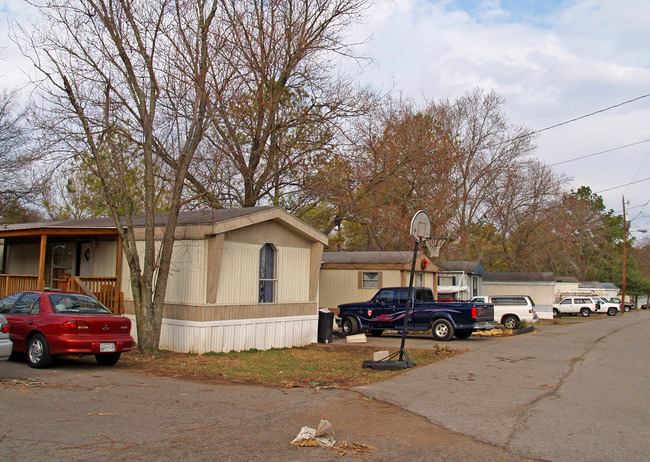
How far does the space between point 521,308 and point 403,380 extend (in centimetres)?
1743

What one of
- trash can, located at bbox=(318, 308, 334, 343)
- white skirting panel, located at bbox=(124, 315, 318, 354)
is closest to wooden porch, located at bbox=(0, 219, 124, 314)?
white skirting panel, located at bbox=(124, 315, 318, 354)

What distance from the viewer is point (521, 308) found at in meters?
26.4

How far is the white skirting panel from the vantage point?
13934 millimetres

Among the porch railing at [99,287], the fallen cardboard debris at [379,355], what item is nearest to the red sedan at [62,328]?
the porch railing at [99,287]

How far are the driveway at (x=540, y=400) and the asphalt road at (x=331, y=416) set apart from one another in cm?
2

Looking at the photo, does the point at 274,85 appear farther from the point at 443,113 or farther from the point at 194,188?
the point at 443,113

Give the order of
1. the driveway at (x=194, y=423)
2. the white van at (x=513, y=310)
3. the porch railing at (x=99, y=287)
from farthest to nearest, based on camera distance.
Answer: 1. the white van at (x=513, y=310)
2. the porch railing at (x=99, y=287)
3. the driveway at (x=194, y=423)

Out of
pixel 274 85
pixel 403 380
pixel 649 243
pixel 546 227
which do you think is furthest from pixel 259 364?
pixel 649 243

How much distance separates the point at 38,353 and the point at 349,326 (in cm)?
1228

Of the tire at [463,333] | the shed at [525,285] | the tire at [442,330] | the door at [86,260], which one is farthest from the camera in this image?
the shed at [525,285]

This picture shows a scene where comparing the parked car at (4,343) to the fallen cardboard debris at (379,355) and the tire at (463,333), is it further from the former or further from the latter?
the tire at (463,333)

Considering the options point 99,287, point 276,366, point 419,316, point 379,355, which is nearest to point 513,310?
point 419,316

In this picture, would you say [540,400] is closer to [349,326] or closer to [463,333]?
[463,333]

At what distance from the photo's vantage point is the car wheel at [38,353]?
35.5 feet
